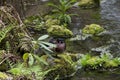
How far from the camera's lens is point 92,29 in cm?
941

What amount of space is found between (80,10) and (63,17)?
2.05 meters

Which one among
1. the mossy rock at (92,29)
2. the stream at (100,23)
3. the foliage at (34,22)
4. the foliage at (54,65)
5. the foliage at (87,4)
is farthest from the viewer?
the foliage at (87,4)

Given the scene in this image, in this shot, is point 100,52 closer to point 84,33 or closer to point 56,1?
point 84,33

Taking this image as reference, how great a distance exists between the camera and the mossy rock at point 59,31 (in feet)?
30.1

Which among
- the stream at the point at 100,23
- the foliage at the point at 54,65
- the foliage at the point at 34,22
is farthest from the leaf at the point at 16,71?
the foliage at the point at 34,22

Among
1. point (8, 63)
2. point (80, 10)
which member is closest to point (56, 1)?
point (80, 10)

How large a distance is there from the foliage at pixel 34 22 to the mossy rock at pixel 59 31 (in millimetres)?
496

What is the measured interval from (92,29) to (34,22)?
201cm

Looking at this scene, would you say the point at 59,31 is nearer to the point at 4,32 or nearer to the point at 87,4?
the point at 87,4

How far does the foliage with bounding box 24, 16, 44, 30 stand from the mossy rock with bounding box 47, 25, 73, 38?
0.50 m

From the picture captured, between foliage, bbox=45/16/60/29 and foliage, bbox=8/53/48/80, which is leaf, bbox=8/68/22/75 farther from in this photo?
foliage, bbox=45/16/60/29

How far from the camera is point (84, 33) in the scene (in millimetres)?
9383

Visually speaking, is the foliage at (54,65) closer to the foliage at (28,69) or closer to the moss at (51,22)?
the foliage at (28,69)

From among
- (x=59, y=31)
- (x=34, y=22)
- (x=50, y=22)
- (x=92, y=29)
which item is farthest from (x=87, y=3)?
(x=59, y=31)
